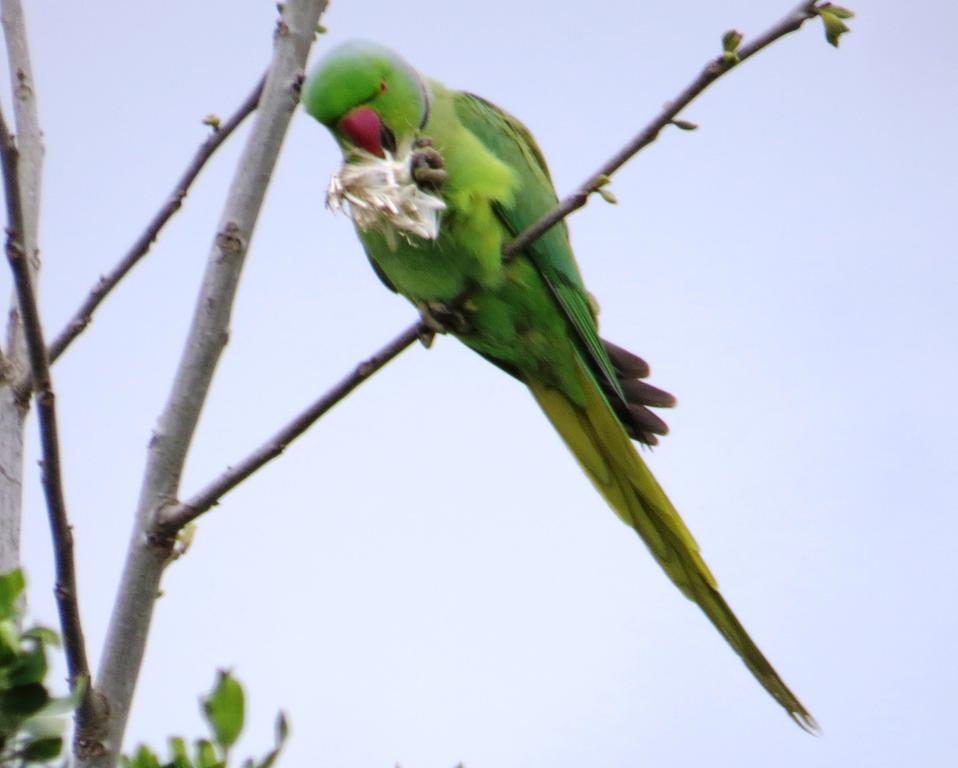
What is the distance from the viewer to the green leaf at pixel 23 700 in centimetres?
131

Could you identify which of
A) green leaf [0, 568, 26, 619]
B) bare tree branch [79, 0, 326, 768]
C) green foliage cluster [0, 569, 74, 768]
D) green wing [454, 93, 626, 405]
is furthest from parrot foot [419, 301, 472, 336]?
green foliage cluster [0, 569, 74, 768]

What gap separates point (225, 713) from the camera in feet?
5.53

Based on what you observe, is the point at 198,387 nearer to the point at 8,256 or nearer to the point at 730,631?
the point at 8,256

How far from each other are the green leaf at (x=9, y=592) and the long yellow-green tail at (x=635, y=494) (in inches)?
74.4

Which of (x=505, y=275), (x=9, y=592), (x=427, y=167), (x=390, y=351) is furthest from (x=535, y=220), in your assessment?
(x=9, y=592)

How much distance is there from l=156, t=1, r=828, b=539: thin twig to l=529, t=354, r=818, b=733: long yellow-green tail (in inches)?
50.6

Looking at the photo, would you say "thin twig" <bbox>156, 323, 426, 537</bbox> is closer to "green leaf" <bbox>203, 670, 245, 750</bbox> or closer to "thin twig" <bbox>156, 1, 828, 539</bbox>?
"thin twig" <bbox>156, 1, 828, 539</bbox>

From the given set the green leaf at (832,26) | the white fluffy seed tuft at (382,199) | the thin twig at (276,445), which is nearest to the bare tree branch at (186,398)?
the thin twig at (276,445)

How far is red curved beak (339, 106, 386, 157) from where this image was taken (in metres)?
2.77

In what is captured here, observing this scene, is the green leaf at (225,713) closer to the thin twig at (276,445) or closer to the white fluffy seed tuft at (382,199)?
the thin twig at (276,445)

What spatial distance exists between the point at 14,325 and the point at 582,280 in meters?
1.61

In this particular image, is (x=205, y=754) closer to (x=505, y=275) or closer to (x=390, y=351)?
(x=390, y=351)

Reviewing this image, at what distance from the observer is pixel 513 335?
310cm

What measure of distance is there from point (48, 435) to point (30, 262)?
398 mm
